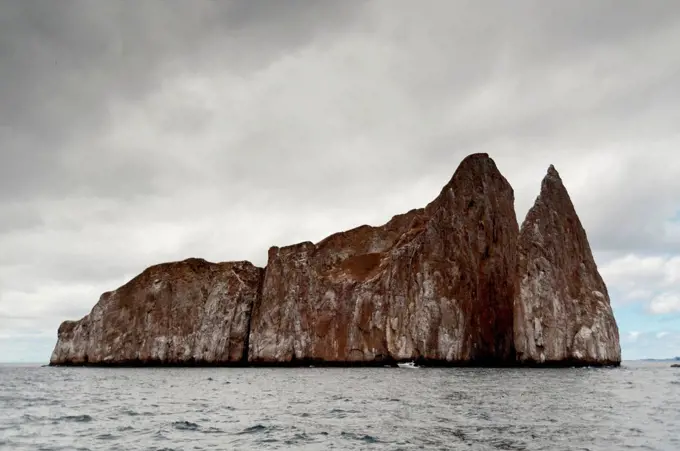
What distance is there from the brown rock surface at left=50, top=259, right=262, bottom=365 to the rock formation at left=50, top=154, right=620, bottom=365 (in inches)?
8.0

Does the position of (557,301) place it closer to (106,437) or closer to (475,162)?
(475,162)

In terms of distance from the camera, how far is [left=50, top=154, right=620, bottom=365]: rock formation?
302 ft

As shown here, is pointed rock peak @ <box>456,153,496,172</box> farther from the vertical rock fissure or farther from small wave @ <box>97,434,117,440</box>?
small wave @ <box>97,434,117,440</box>

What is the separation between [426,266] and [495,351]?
711 inches

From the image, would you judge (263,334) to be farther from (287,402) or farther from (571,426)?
(571,426)

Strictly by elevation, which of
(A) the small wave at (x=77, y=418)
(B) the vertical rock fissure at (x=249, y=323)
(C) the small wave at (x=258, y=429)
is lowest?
(C) the small wave at (x=258, y=429)

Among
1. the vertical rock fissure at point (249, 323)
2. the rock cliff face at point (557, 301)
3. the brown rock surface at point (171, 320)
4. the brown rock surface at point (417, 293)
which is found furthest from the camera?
the vertical rock fissure at point (249, 323)

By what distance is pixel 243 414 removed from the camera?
3188 cm

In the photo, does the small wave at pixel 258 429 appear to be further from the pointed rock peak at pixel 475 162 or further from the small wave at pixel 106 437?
the pointed rock peak at pixel 475 162

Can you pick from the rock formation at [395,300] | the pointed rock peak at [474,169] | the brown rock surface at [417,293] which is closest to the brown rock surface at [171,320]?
the rock formation at [395,300]

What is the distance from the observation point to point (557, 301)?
298 feet

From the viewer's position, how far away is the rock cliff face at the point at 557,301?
88.5m

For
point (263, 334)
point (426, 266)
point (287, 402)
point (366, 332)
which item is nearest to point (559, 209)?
point (426, 266)

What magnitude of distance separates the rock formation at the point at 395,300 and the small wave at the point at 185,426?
6980 centimetres
